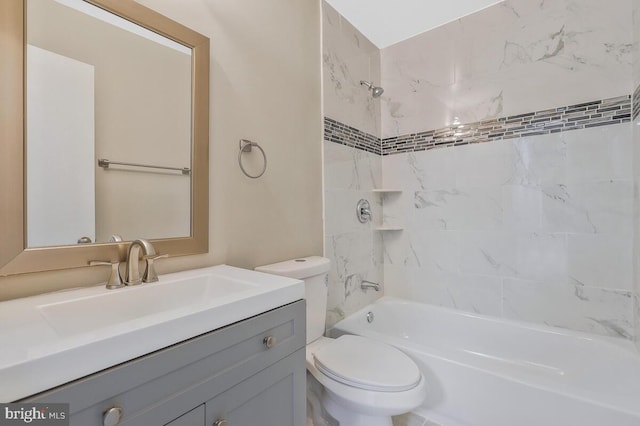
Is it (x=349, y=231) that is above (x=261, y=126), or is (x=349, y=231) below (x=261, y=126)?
below

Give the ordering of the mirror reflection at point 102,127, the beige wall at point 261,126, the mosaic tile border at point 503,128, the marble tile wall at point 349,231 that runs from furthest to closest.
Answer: the marble tile wall at point 349,231 < the mosaic tile border at point 503,128 < the beige wall at point 261,126 < the mirror reflection at point 102,127

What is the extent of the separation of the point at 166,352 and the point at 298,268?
0.83 metres

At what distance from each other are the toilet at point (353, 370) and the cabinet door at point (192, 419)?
2.28 ft

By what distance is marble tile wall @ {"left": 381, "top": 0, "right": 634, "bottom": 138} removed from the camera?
1.67m

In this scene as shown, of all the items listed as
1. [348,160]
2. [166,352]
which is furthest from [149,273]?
[348,160]

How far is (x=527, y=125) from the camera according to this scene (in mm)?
1881

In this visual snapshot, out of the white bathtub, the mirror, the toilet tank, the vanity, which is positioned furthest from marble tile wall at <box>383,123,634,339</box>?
the mirror

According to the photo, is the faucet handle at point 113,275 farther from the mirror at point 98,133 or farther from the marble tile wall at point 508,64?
the marble tile wall at point 508,64

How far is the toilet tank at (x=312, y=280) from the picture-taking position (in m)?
1.43

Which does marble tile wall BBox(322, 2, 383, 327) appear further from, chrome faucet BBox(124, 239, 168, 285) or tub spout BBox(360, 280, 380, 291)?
chrome faucet BBox(124, 239, 168, 285)

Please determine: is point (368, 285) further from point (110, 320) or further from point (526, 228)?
point (110, 320)

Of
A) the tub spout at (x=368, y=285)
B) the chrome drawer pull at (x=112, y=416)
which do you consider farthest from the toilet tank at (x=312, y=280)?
the chrome drawer pull at (x=112, y=416)

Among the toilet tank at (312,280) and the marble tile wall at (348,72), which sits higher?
the marble tile wall at (348,72)

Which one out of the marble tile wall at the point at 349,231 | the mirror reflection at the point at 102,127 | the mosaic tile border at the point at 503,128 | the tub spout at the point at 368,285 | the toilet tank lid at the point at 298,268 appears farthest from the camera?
the tub spout at the point at 368,285
